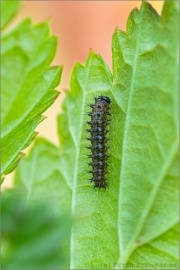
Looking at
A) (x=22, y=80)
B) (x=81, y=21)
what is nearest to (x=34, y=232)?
(x=22, y=80)

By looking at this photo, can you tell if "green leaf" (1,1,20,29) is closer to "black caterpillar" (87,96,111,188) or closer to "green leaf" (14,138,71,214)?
"black caterpillar" (87,96,111,188)

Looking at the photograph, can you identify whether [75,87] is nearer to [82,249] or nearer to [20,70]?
[20,70]

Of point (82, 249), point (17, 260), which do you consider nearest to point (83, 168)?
point (82, 249)

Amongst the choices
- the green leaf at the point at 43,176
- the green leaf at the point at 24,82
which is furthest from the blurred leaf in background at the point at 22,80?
the green leaf at the point at 43,176

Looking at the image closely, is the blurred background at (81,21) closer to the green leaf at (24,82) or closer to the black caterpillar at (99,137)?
the black caterpillar at (99,137)

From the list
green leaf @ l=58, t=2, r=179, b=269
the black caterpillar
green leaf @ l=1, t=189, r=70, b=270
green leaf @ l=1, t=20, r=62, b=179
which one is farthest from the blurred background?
green leaf @ l=1, t=189, r=70, b=270

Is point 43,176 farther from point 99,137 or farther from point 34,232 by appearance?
point 34,232

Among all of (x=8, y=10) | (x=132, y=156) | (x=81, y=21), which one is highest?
(x=81, y=21)
